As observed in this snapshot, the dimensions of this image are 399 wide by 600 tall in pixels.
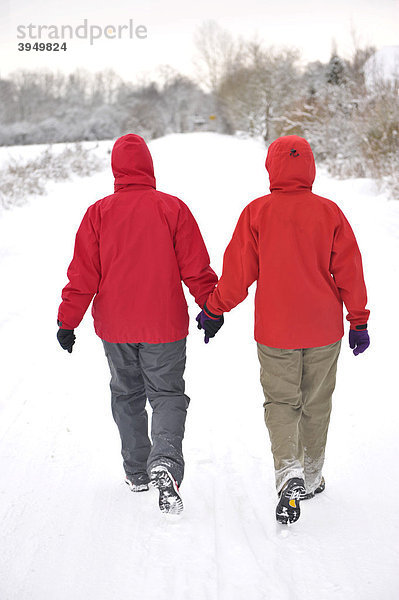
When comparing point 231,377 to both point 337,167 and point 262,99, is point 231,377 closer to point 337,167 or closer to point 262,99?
point 337,167

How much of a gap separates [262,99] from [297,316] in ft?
114

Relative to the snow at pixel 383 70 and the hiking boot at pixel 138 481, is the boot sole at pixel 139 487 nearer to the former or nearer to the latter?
the hiking boot at pixel 138 481

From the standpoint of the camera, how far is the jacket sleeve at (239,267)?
7.85 ft

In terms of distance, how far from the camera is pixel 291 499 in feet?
7.83

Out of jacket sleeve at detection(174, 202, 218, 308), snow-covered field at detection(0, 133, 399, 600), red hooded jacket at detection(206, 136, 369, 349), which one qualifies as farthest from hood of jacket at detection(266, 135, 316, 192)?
snow-covered field at detection(0, 133, 399, 600)

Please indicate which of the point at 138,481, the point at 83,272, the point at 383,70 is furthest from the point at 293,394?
the point at 383,70

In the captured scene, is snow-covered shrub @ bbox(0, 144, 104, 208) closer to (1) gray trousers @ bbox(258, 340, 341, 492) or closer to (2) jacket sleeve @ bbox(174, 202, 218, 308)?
(2) jacket sleeve @ bbox(174, 202, 218, 308)

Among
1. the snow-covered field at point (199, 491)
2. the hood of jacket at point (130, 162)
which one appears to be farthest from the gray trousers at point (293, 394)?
the hood of jacket at point (130, 162)

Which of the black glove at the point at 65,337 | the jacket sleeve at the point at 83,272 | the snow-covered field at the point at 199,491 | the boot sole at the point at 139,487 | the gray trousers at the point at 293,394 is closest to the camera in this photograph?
the snow-covered field at the point at 199,491

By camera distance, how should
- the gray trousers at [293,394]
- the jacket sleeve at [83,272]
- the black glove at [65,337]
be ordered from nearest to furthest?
A: the gray trousers at [293,394]
the jacket sleeve at [83,272]
the black glove at [65,337]

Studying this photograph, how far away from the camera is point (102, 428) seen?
340 centimetres

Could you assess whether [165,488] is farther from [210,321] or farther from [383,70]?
[383,70]

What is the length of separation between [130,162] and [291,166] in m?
0.74

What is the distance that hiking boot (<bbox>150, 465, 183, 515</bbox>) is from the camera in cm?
244
